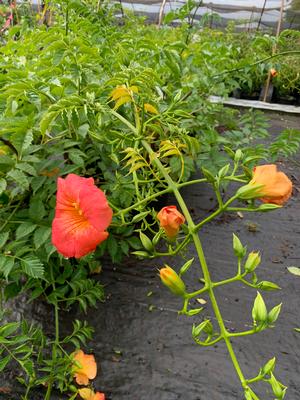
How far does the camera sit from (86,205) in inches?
31.4

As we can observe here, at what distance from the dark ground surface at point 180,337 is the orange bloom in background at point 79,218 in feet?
2.01

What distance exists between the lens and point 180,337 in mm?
1385

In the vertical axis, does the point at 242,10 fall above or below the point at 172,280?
above

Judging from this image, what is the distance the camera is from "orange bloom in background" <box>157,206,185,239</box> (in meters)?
0.80

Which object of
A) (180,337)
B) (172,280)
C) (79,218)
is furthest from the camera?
(180,337)

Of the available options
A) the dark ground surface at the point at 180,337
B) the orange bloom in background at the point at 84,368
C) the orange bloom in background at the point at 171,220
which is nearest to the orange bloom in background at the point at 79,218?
the orange bloom in background at the point at 171,220

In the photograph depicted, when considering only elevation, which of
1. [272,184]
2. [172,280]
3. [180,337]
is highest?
[272,184]

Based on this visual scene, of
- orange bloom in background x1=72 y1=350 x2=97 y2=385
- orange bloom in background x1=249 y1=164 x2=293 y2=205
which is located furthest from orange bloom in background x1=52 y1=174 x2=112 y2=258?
orange bloom in background x1=72 y1=350 x2=97 y2=385

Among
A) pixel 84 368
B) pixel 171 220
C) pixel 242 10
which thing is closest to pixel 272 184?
pixel 171 220

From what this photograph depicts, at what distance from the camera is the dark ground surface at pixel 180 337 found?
48.6 inches

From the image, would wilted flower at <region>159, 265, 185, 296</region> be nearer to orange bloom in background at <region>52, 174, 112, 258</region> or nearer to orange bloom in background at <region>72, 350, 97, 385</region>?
orange bloom in background at <region>52, 174, 112, 258</region>

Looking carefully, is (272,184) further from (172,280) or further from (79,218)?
(79,218)

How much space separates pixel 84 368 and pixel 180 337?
0.34 meters

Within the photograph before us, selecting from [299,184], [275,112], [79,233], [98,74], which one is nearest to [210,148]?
[98,74]
